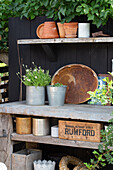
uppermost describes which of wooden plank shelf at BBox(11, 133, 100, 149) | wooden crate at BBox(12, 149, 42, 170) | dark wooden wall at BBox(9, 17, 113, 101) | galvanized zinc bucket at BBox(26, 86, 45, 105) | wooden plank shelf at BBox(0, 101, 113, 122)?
dark wooden wall at BBox(9, 17, 113, 101)

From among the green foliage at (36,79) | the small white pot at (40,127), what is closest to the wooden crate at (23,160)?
the small white pot at (40,127)

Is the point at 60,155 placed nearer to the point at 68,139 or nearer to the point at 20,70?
the point at 68,139

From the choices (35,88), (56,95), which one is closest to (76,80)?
(56,95)

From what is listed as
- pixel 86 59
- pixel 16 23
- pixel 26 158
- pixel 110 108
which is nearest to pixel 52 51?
pixel 86 59

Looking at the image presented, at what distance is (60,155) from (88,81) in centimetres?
92

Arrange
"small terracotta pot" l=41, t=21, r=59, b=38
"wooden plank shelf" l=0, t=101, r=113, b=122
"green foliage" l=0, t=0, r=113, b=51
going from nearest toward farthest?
"wooden plank shelf" l=0, t=101, r=113, b=122
"green foliage" l=0, t=0, r=113, b=51
"small terracotta pot" l=41, t=21, r=59, b=38

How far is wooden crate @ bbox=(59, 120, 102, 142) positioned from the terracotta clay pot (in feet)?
2.93

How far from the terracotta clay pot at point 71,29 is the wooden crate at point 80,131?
2.93 ft

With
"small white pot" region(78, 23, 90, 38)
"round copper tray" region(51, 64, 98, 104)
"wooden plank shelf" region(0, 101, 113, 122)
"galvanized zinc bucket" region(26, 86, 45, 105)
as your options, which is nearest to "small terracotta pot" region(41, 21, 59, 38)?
"small white pot" region(78, 23, 90, 38)

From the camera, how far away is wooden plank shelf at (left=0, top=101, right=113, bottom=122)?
2.86 metres

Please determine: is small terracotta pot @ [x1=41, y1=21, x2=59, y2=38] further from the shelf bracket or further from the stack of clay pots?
the shelf bracket

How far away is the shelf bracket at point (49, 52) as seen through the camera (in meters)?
3.44

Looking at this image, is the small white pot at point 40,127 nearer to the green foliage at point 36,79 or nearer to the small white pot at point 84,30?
the green foliage at point 36,79

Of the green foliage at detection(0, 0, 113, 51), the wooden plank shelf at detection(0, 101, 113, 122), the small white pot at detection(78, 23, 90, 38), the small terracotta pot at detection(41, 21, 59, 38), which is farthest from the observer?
the small terracotta pot at detection(41, 21, 59, 38)
